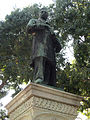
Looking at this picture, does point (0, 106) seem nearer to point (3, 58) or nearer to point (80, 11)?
point (3, 58)

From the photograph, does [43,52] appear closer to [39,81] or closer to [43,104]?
[39,81]

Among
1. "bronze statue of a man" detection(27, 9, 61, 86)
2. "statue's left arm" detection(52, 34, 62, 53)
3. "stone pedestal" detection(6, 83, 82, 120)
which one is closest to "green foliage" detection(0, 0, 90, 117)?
"statue's left arm" detection(52, 34, 62, 53)

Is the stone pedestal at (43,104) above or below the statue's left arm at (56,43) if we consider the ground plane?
below

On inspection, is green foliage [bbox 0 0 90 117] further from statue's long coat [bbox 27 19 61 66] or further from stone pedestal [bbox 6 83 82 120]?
stone pedestal [bbox 6 83 82 120]

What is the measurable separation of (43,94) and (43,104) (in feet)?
0.71

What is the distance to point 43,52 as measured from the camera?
218 inches

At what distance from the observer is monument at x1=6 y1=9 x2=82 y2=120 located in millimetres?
4660

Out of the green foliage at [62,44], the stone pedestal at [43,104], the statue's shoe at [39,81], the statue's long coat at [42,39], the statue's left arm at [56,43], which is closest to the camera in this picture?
the stone pedestal at [43,104]

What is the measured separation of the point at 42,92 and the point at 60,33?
7874 millimetres

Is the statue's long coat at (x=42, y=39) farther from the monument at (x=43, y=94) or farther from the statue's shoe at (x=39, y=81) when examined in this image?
the statue's shoe at (x=39, y=81)

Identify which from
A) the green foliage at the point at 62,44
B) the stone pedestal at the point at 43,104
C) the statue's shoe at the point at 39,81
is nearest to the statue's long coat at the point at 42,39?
the statue's shoe at the point at 39,81

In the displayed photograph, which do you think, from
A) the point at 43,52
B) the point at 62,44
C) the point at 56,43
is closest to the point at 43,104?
the point at 43,52

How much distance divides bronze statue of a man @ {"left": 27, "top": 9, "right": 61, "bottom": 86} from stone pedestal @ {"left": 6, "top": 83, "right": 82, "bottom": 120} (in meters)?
0.55

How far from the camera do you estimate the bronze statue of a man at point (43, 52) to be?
17.9 ft
